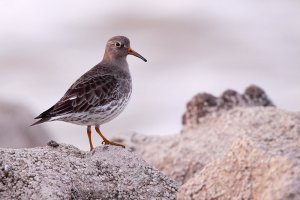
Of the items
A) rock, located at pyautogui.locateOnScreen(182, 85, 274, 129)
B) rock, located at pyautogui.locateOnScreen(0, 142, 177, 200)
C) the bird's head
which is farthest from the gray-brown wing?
rock, located at pyautogui.locateOnScreen(0, 142, 177, 200)

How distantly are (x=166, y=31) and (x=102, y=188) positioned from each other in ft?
53.0

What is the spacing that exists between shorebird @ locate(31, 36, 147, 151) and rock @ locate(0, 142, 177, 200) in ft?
5.95

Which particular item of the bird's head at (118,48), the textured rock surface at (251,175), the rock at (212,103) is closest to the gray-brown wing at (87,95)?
the bird's head at (118,48)

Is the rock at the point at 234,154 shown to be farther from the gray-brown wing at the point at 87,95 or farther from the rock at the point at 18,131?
the rock at the point at 18,131

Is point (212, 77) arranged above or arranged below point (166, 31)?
below

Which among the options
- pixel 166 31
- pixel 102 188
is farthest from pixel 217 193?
pixel 166 31

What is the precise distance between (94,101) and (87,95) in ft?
0.34

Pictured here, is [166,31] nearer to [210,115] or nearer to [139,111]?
[139,111]

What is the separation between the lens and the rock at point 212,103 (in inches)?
405

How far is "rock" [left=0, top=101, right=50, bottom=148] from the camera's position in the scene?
11203 millimetres

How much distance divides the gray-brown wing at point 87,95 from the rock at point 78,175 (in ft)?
6.28

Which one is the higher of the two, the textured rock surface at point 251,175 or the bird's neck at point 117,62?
the bird's neck at point 117,62

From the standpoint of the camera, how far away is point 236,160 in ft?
A: 18.3

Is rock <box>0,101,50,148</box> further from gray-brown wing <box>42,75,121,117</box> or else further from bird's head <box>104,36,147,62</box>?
gray-brown wing <box>42,75,121,117</box>
